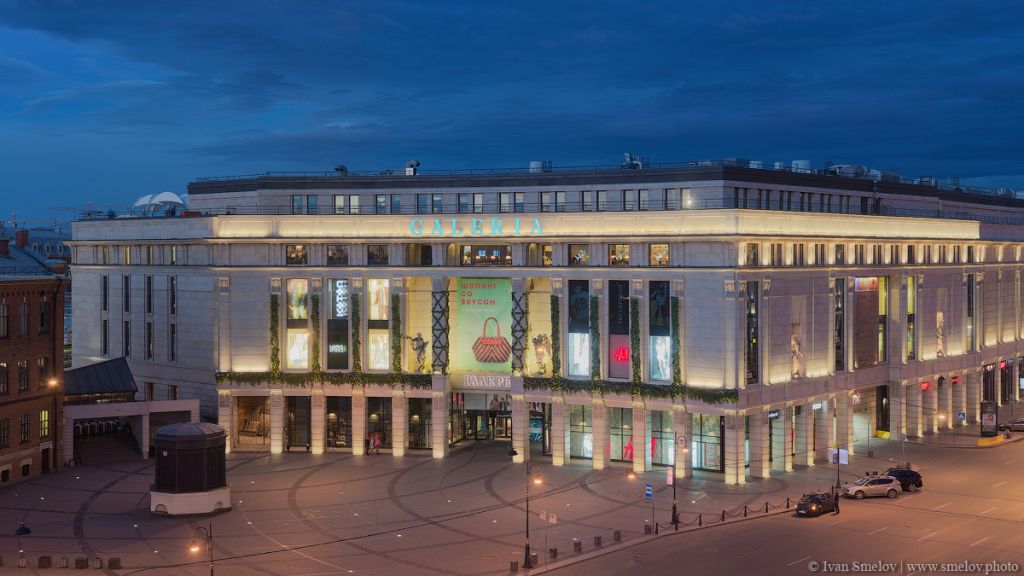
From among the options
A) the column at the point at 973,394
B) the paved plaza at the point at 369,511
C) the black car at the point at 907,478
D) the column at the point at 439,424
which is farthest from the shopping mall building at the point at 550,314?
the black car at the point at 907,478

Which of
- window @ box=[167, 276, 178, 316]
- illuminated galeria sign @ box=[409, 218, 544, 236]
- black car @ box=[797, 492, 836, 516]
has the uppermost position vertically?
illuminated galeria sign @ box=[409, 218, 544, 236]

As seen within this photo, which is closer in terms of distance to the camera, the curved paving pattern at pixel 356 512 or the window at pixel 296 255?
the curved paving pattern at pixel 356 512

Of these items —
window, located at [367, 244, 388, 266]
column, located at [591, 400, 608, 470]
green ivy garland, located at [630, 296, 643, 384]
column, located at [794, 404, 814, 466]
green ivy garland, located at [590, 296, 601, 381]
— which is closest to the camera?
green ivy garland, located at [630, 296, 643, 384]

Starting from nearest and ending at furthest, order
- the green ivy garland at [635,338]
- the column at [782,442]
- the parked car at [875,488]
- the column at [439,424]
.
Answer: the parked car at [875,488]
the green ivy garland at [635,338]
the column at [782,442]
the column at [439,424]

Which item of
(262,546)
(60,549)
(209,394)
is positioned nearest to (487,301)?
(209,394)

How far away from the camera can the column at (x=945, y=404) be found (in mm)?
112188

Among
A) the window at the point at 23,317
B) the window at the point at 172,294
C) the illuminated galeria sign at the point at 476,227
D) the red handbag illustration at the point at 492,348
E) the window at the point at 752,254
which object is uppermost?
the illuminated galeria sign at the point at 476,227

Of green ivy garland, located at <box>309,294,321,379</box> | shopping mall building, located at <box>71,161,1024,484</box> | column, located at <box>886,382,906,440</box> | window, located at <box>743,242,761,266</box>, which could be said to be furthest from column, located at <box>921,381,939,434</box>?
green ivy garland, located at <box>309,294,321,379</box>

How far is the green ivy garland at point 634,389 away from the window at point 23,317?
4074 cm

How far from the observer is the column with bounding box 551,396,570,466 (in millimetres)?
91250

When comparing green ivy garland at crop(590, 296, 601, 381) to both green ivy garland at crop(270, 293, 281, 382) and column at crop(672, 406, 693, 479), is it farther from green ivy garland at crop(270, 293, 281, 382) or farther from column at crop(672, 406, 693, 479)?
green ivy garland at crop(270, 293, 281, 382)

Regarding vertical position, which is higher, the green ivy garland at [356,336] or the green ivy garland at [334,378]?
the green ivy garland at [356,336]

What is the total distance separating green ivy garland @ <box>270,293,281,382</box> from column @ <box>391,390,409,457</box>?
10756 millimetres

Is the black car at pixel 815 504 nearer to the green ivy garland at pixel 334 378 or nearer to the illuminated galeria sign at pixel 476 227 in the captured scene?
the illuminated galeria sign at pixel 476 227
